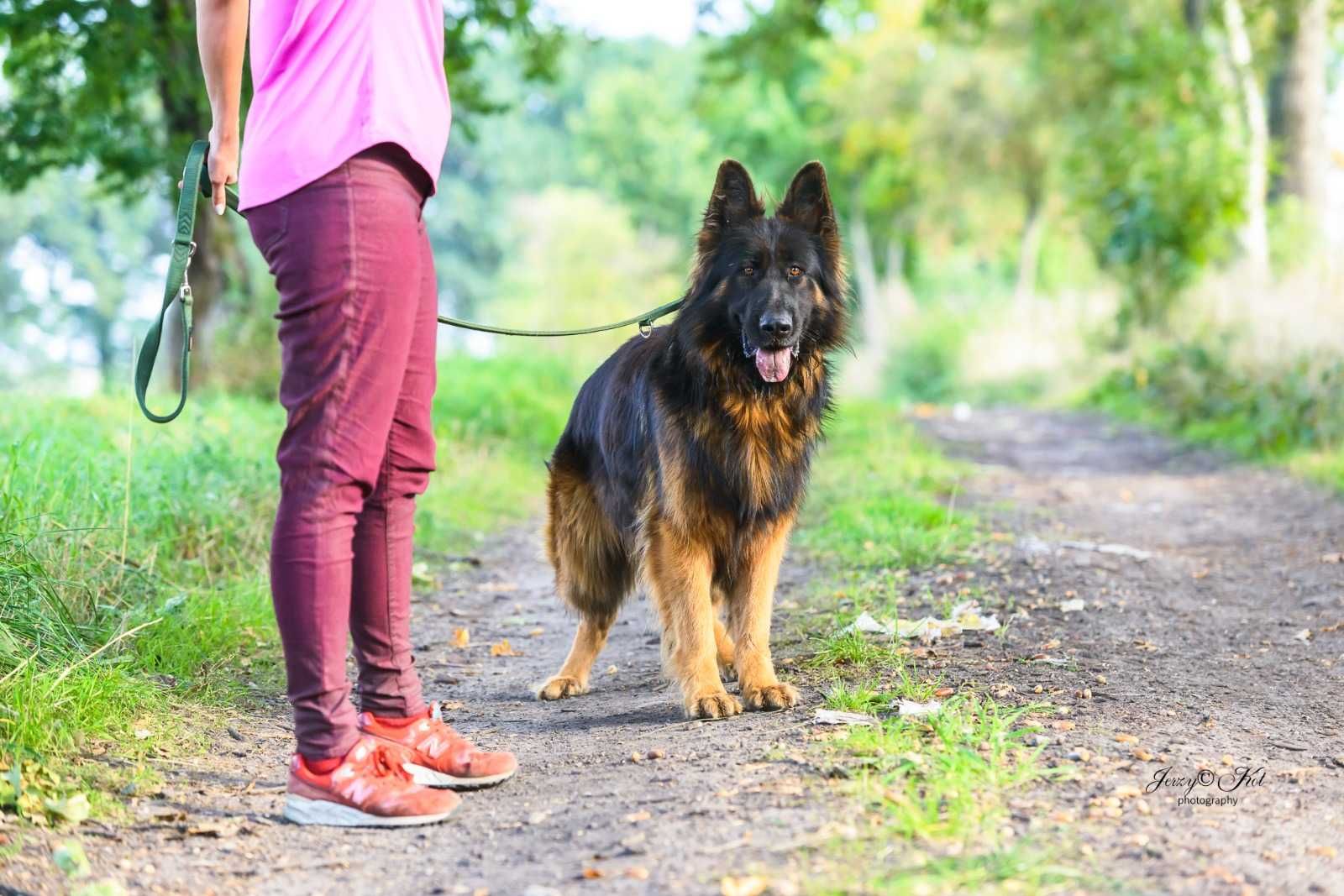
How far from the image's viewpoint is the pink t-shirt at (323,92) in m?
2.89

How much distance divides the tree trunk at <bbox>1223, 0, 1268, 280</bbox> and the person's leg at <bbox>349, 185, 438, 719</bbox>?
11599mm

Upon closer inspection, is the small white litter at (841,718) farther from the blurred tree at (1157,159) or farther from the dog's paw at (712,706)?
the blurred tree at (1157,159)

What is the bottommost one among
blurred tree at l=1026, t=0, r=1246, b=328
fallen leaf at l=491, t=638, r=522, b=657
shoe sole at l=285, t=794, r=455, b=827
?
fallen leaf at l=491, t=638, r=522, b=657

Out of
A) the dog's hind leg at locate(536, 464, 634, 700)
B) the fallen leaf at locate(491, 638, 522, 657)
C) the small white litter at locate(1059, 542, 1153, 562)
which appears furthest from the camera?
the small white litter at locate(1059, 542, 1153, 562)

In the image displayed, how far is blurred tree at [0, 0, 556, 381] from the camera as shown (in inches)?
369

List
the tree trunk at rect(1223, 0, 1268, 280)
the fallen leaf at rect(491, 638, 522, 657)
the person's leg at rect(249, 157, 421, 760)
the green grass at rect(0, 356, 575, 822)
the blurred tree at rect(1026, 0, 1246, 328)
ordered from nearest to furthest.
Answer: the person's leg at rect(249, 157, 421, 760), the green grass at rect(0, 356, 575, 822), the fallen leaf at rect(491, 638, 522, 657), the tree trunk at rect(1223, 0, 1268, 280), the blurred tree at rect(1026, 0, 1246, 328)

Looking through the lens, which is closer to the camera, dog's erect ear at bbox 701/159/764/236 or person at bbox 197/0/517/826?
person at bbox 197/0/517/826

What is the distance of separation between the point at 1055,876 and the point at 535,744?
1.81 m

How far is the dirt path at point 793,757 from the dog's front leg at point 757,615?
0.17 meters

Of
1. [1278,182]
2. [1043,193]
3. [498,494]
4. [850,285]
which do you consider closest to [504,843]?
[850,285]

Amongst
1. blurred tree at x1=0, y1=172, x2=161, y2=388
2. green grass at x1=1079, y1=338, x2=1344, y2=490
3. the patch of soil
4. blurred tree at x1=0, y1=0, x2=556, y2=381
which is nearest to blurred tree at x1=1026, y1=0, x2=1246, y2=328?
green grass at x1=1079, y1=338, x2=1344, y2=490

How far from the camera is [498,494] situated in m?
9.03

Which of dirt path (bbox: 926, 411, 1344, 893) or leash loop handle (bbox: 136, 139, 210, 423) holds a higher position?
leash loop handle (bbox: 136, 139, 210, 423)

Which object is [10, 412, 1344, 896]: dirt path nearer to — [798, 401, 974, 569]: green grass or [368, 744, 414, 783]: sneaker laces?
[368, 744, 414, 783]: sneaker laces
